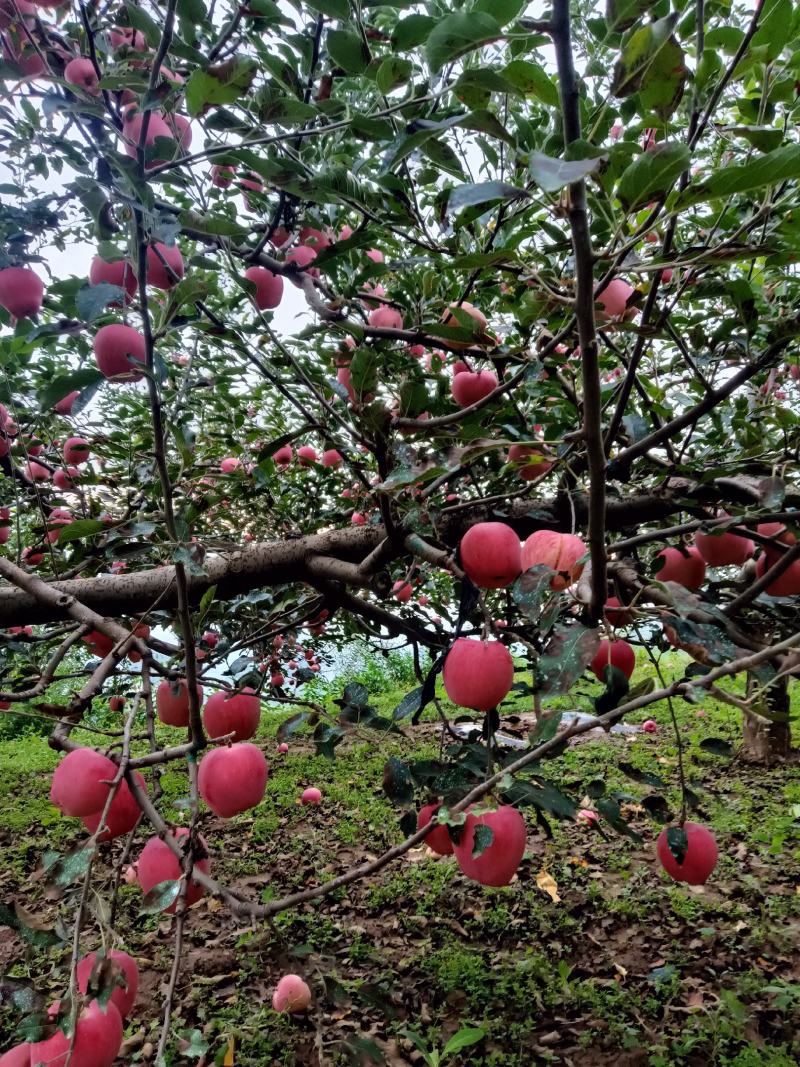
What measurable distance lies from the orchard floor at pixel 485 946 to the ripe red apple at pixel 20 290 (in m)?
1.24

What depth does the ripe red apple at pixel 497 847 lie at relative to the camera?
1.13 meters

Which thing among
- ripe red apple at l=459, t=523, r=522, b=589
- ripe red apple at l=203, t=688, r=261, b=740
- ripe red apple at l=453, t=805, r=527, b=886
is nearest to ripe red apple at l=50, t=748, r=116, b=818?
ripe red apple at l=203, t=688, r=261, b=740

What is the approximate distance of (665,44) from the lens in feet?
2.01

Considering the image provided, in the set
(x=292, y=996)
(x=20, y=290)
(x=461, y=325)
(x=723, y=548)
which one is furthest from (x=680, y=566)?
(x=292, y=996)

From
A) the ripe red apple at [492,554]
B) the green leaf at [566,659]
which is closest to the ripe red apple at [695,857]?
the ripe red apple at [492,554]

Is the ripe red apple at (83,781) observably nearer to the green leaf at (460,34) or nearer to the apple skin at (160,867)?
the apple skin at (160,867)

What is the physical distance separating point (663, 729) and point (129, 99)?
5.56m

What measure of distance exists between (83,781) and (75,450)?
1451 millimetres

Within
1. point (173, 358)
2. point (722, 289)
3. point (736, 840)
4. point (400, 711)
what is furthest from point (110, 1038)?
point (736, 840)

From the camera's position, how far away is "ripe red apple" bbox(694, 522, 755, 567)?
1.46m

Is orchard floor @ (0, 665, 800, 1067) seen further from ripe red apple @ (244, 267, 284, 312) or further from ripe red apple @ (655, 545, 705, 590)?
ripe red apple @ (244, 267, 284, 312)

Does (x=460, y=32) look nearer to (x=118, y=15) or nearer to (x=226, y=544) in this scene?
(x=226, y=544)

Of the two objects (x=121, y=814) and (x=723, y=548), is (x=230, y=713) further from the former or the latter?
(x=723, y=548)

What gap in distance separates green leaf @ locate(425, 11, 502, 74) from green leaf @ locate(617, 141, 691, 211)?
17 centimetres
